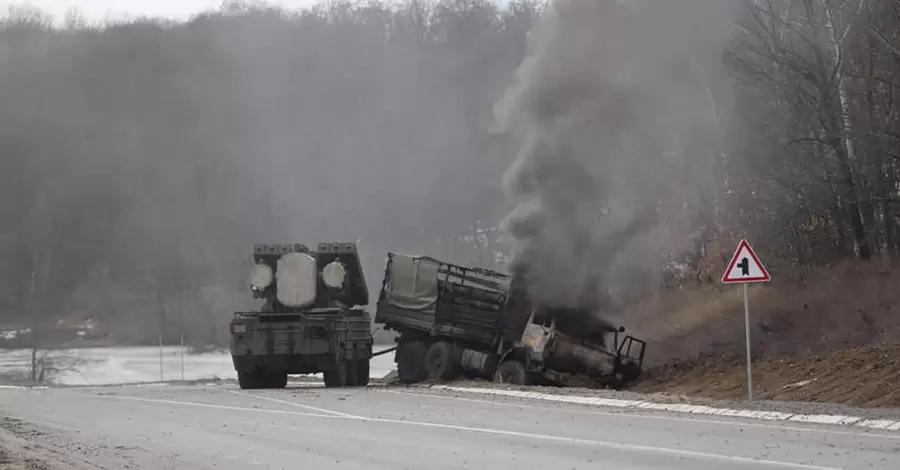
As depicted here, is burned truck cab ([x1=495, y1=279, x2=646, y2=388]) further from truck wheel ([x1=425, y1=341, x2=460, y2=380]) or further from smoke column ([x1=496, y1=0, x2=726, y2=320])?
truck wheel ([x1=425, y1=341, x2=460, y2=380])

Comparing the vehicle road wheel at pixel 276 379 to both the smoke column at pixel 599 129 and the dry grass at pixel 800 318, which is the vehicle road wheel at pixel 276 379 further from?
the dry grass at pixel 800 318

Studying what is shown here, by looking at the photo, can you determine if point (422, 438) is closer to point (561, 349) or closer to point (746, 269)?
point (746, 269)

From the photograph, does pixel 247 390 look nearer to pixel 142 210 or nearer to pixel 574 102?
pixel 574 102

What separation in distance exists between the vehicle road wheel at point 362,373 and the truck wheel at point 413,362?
76 cm

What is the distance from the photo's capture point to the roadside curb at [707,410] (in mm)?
13352

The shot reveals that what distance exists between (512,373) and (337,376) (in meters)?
3.89

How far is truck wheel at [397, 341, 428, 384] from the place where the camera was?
2602cm

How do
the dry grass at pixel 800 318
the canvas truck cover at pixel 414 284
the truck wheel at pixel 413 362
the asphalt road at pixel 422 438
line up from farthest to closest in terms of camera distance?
the truck wheel at pixel 413 362, the canvas truck cover at pixel 414 284, the dry grass at pixel 800 318, the asphalt road at pixel 422 438

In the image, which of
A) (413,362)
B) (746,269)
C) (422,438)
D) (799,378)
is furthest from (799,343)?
→ (422,438)

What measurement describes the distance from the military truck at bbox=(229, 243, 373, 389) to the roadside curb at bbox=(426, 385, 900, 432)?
3.94 metres

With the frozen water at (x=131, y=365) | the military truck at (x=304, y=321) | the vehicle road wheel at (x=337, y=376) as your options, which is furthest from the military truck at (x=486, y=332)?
the frozen water at (x=131, y=365)

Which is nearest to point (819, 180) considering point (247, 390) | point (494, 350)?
point (494, 350)

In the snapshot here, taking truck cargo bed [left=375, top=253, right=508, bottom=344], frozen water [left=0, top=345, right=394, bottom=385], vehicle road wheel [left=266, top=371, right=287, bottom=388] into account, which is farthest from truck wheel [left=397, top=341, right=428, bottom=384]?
frozen water [left=0, top=345, right=394, bottom=385]

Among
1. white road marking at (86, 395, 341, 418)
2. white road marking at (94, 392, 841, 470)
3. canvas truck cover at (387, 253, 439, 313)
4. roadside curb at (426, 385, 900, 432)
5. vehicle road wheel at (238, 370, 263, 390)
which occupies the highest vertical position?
canvas truck cover at (387, 253, 439, 313)
